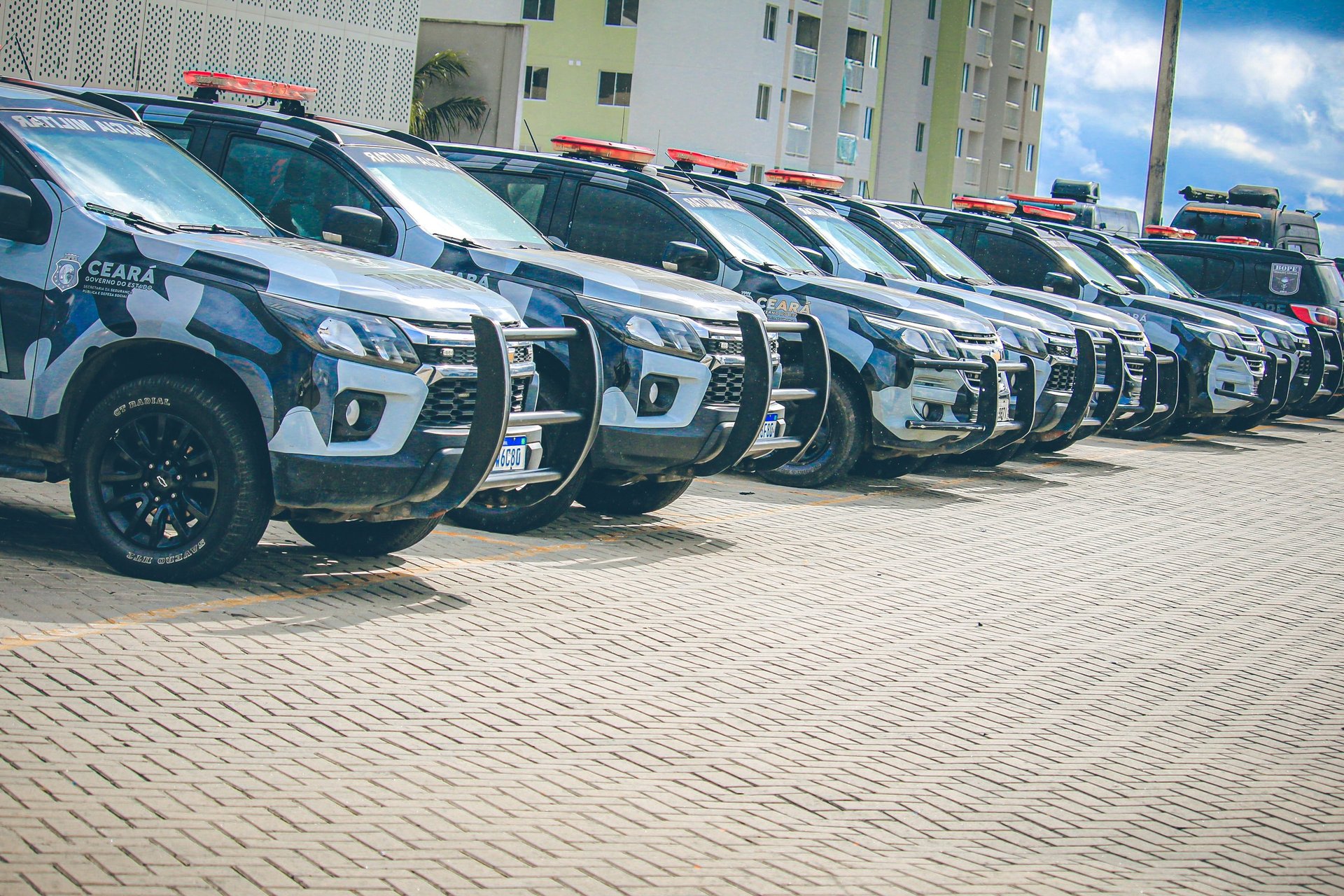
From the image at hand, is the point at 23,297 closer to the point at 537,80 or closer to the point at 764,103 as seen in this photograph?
the point at 537,80

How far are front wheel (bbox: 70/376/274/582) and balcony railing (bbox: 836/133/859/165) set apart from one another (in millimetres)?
55360

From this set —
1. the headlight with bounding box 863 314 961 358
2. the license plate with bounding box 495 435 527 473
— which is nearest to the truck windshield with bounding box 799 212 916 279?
the headlight with bounding box 863 314 961 358

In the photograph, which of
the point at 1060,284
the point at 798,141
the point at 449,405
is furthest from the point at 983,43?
the point at 449,405

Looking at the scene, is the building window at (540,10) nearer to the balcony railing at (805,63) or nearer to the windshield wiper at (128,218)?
the balcony railing at (805,63)

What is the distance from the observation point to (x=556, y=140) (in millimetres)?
Answer: 13141

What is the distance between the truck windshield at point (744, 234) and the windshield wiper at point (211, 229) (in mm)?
4421

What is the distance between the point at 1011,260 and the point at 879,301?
6763 millimetres

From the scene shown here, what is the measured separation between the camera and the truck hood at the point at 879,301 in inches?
473

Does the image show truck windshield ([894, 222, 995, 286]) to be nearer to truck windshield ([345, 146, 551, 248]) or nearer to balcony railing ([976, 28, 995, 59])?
truck windshield ([345, 146, 551, 248])

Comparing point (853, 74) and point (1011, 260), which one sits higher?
point (853, 74)

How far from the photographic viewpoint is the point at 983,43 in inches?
2746

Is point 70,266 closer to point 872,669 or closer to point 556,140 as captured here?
point 872,669

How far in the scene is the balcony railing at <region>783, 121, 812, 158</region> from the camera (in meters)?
56.5

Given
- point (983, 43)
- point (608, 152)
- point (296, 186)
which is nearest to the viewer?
point (296, 186)
